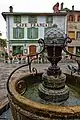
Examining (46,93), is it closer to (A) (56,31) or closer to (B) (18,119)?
(B) (18,119)

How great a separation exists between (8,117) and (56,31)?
7.92ft

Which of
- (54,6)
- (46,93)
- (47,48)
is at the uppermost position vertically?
→ (54,6)

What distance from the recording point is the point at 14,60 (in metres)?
23.4

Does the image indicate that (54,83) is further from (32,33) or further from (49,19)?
(49,19)

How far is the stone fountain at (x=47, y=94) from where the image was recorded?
275cm

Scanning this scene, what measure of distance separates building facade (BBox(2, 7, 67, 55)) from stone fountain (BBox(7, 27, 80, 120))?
72.5 ft

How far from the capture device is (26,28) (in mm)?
26875

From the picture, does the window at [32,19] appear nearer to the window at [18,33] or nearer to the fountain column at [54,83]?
the window at [18,33]

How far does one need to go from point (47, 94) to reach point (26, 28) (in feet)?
77.7

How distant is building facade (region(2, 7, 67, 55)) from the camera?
26484mm

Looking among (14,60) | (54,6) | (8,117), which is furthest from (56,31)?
(54,6)

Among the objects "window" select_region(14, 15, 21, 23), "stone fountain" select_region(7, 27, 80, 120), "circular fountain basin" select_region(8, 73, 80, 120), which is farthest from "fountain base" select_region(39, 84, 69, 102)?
"window" select_region(14, 15, 21, 23)

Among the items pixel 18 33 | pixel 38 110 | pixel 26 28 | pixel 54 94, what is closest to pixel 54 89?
pixel 54 94

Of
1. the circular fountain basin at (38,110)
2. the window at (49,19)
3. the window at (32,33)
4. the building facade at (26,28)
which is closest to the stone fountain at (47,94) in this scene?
the circular fountain basin at (38,110)
